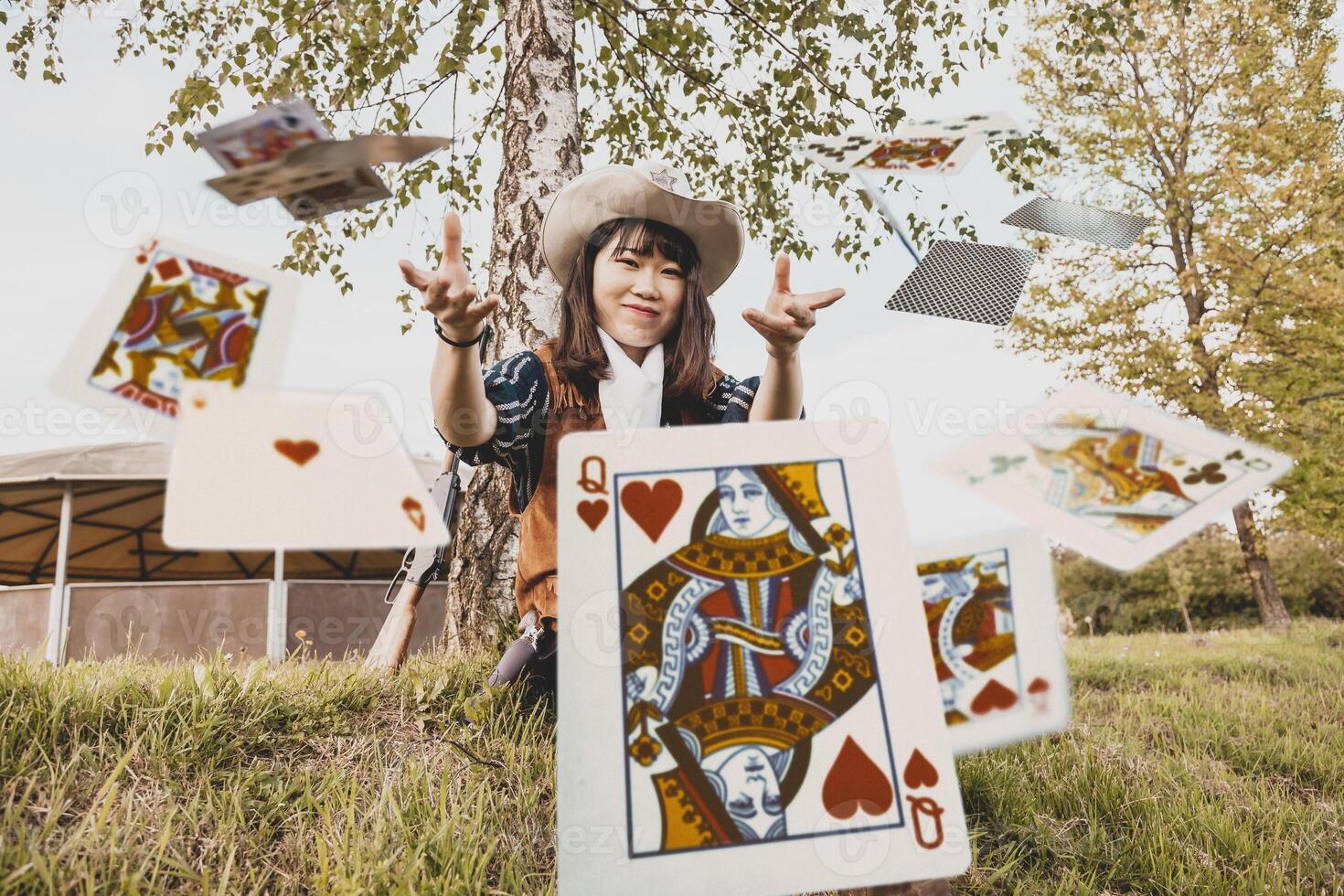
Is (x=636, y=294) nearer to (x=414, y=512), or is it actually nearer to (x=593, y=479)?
(x=593, y=479)

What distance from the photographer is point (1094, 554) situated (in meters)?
1.37

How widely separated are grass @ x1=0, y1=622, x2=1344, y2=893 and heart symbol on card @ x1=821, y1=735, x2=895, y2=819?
63cm

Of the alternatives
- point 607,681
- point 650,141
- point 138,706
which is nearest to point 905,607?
point 607,681

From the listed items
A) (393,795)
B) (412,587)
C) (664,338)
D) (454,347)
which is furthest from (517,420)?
(412,587)

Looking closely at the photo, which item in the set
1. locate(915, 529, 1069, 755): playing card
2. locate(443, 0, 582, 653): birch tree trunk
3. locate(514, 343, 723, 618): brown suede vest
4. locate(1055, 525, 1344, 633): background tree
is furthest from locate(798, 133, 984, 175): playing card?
locate(1055, 525, 1344, 633): background tree

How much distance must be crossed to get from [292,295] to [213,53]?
15.0 ft

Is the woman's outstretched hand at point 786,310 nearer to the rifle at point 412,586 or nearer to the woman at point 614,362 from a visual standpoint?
the woman at point 614,362

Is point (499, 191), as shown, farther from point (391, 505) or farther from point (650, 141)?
point (650, 141)

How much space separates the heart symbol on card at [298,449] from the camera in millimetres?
1185

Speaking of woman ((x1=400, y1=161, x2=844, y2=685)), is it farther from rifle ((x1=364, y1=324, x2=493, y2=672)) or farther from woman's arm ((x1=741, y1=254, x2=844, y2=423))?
rifle ((x1=364, y1=324, x2=493, y2=672))

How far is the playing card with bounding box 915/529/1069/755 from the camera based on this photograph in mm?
1471

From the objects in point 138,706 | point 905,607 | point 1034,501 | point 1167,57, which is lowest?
point 138,706

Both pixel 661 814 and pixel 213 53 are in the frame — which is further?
pixel 213 53

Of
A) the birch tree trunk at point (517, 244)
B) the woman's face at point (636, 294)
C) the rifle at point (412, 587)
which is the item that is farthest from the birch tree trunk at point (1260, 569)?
the rifle at point (412, 587)
